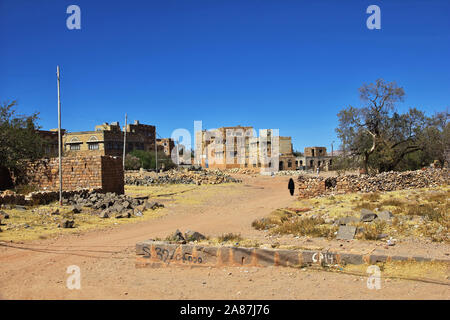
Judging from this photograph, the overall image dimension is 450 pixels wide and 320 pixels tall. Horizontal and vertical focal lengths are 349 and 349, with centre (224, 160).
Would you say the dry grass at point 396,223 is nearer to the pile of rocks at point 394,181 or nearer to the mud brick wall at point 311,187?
the pile of rocks at point 394,181

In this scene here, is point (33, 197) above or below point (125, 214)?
above

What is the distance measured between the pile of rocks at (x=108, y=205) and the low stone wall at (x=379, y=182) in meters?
8.54

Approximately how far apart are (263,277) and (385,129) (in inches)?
860

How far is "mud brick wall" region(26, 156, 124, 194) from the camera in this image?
1880 cm

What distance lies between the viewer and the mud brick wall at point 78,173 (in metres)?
18.8

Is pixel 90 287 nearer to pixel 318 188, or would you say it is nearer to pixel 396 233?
pixel 396 233

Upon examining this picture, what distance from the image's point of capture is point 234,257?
269 inches

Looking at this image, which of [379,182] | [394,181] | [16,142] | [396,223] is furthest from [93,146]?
[396,223]

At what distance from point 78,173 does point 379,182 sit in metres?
16.1

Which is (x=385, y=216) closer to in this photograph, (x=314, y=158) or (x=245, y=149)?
(x=245, y=149)

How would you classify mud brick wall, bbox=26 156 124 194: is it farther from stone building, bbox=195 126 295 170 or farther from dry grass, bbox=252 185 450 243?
stone building, bbox=195 126 295 170

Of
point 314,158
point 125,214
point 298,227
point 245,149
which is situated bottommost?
point 125,214

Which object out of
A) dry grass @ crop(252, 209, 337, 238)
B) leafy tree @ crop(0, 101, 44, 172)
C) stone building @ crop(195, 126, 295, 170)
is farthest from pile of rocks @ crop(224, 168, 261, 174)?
dry grass @ crop(252, 209, 337, 238)
